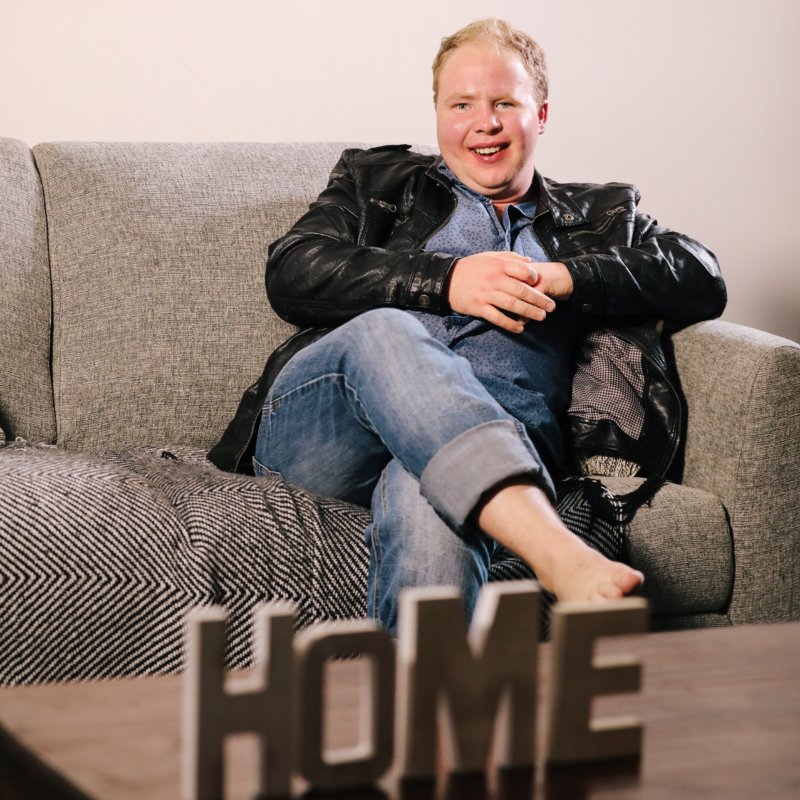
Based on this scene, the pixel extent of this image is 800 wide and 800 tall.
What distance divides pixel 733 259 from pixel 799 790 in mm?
2392

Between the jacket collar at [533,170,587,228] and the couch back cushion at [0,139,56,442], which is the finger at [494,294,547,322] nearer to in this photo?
the jacket collar at [533,170,587,228]

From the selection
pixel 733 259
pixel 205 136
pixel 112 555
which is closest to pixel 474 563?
pixel 112 555

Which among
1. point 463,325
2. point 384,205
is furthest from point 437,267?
point 384,205

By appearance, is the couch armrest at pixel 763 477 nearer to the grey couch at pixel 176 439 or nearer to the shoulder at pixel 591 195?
the grey couch at pixel 176 439

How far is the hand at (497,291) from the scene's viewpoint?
172 cm

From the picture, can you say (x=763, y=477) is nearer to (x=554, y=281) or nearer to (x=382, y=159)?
(x=554, y=281)

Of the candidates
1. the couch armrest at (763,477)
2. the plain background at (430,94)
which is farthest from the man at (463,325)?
the plain background at (430,94)

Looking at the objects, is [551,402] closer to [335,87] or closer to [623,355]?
[623,355]

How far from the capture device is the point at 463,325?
70.2 inches

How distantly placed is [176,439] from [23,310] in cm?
33

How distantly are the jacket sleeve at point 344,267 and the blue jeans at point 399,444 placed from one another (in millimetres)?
207

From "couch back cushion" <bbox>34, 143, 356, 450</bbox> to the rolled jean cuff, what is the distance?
0.78m

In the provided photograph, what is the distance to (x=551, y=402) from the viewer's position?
182cm

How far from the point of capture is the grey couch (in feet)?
4.63
